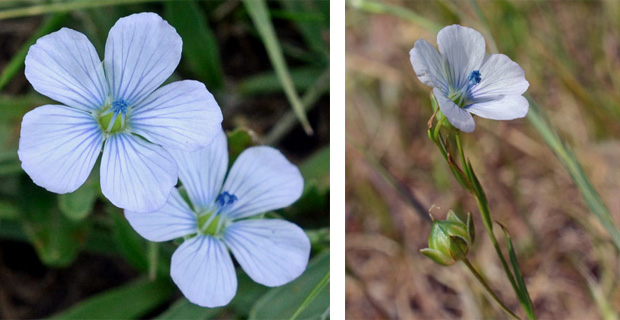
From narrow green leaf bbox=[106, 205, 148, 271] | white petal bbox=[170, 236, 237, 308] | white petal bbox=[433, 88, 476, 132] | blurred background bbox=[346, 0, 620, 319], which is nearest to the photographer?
white petal bbox=[433, 88, 476, 132]

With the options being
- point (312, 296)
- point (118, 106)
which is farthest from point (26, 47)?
point (312, 296)

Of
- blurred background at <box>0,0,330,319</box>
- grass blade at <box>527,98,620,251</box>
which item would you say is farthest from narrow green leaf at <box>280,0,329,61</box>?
grass blade at <box>527,98,620,251</box>

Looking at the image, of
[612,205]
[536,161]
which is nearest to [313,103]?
[536,161]

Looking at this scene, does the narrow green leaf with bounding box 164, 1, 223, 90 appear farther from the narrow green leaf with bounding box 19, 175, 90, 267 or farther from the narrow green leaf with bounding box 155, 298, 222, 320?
the narrow green leaf with bounding box 155, 298, 222, 320

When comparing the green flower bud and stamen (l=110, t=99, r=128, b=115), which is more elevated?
stamen (l=110, t=99, r=128, b=115)

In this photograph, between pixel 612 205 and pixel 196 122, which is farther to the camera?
pixel 612 205

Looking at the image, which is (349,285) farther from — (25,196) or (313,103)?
(25,196)

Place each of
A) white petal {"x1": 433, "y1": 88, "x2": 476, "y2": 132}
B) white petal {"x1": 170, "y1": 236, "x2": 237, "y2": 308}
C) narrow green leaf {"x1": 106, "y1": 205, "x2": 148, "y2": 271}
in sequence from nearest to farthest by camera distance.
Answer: white petal {"x1": 433, "y1": 88, "x2": 476, "y2": 132}
white petal {"x1": 170, "y1": 236, "x2": 237, "y2": 308}
narrow green leaf {"x1": 106, "y1": 205, "x2": 148, "y2": 271}

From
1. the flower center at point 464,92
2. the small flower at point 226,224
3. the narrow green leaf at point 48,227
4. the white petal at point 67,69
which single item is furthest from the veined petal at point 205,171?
the narrow green leaf at point 48,227
